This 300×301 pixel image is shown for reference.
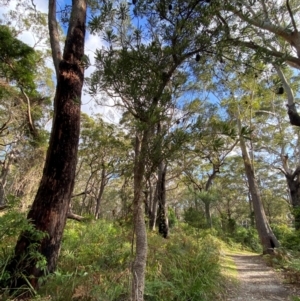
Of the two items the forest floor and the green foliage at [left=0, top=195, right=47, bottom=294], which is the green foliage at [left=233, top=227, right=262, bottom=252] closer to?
the forest floor

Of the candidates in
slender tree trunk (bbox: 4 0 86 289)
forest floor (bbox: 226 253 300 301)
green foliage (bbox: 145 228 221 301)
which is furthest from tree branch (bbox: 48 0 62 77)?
forest floor (bbox: 226 253 300 301)

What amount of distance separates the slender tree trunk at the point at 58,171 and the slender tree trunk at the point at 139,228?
40.7 inches

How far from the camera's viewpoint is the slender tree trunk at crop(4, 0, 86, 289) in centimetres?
269

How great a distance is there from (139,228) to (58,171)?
5.12 ft

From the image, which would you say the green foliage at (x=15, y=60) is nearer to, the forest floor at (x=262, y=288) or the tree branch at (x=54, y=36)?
the tree branch at (x=54, y=36)

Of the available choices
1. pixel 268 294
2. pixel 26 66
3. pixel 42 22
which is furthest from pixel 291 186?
pixel 42 22

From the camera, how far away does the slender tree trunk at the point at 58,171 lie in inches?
106

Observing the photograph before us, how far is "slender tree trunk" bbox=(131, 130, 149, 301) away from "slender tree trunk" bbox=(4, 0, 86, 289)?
1.03 m

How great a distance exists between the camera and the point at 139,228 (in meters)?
2.19

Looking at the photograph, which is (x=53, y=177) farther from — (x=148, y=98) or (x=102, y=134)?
(x=102, y=134)

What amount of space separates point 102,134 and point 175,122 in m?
12.4

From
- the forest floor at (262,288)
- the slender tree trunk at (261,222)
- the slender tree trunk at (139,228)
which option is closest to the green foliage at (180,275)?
the forest floor at (262,288)

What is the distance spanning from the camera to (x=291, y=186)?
1063cm

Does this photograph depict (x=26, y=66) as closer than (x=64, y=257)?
No
